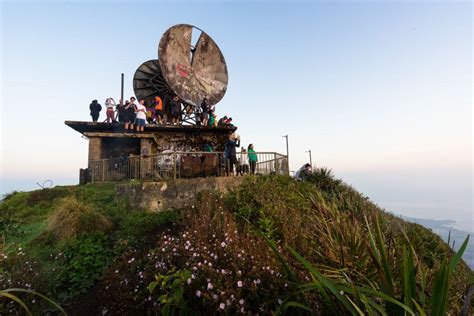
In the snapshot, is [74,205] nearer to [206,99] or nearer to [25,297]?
[25,297]

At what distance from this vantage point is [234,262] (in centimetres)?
348

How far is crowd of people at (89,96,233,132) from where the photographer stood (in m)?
15.4

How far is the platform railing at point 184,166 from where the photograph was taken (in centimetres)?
978

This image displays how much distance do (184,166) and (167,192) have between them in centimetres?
156

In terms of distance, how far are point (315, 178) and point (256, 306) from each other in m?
10.9

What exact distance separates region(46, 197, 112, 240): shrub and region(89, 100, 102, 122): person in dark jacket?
9.44m

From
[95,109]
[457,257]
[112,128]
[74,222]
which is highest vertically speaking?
[95,109]

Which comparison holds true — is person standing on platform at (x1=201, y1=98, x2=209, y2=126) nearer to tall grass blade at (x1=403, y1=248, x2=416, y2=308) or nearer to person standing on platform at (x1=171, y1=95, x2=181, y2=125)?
person standing on platform at (x1=171, y1=95, x2=181, y2=125)

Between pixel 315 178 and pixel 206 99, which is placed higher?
pixel 206 99

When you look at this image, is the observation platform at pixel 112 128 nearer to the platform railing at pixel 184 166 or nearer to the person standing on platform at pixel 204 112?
the person standing on platform at pixel 204 112

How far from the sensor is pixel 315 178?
1309 cm

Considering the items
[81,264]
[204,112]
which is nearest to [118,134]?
[204,112]

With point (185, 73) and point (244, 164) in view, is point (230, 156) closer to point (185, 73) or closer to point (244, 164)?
point (244, 164)

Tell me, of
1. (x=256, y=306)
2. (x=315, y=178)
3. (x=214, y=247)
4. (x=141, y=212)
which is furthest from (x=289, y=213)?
(x=315, y=178)
